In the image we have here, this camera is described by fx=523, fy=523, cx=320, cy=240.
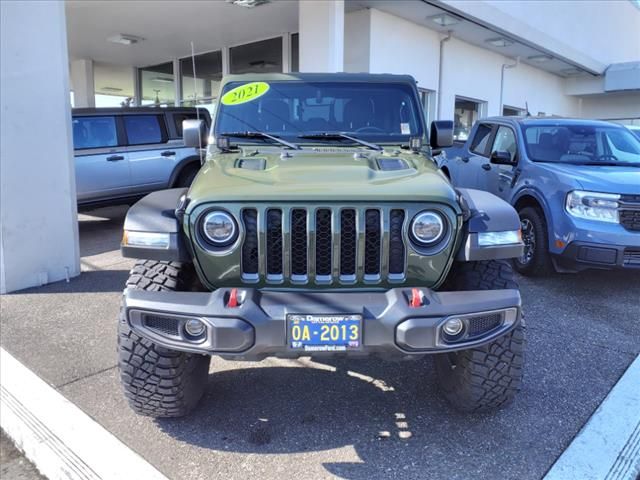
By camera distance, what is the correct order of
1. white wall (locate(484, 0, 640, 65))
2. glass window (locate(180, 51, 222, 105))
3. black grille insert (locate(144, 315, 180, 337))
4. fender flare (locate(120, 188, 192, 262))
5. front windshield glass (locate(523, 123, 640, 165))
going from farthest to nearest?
glass window (locate(180, 51, 222, 105))
white wall (locate(484, 0, 640, 65))
front windshield glass (locate(523, 123, 640, 165))
fender flare (locate(120, 188, 192, 262))
black grille insert (locate(144, 315, 180, 337))

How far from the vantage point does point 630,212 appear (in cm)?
479

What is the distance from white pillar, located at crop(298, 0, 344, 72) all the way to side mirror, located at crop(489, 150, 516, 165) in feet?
11.7

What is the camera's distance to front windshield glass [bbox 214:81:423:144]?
367cm

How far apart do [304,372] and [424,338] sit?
1.40m

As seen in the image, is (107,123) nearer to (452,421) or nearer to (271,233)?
(271,233)

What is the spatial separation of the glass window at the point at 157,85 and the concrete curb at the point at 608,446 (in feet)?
49.2

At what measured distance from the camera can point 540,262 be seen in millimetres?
5371

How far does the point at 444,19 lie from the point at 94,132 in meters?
7.28

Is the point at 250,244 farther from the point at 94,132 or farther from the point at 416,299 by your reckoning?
the point at 94,132

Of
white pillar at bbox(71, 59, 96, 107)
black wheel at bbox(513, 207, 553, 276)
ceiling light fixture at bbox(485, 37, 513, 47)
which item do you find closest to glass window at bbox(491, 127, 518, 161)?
black wheel at bbox(513, 207, 553, 276)

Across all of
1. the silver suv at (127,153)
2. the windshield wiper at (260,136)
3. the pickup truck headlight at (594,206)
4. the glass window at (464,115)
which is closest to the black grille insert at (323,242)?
the windshield wiper at (260,136)

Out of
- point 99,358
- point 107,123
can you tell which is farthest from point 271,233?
point 107,123

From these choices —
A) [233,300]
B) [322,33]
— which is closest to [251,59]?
[322,33]

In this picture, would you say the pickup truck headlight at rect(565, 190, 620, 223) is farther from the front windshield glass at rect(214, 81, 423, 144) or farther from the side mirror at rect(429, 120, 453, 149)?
the front windshield glass at rect(214, 81, 423, 144)
